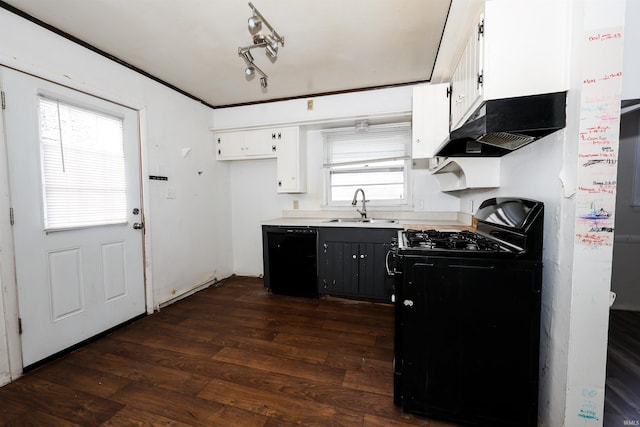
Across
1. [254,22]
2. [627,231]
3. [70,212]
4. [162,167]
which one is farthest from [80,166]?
[627,231]

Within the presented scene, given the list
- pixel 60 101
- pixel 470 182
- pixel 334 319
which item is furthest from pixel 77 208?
pixel 470 182

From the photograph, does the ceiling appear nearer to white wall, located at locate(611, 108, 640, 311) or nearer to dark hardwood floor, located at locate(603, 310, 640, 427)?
white wall, located at locate(611, 108, 640, 311)

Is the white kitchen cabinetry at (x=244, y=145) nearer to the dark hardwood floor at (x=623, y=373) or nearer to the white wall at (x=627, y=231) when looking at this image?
the dark hardwood floor at (x=623, y=373)

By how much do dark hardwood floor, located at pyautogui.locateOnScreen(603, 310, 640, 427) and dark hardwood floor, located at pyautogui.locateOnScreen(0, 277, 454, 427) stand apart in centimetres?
91

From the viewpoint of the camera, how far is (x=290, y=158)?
3303 mm

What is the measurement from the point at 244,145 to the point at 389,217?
212cm

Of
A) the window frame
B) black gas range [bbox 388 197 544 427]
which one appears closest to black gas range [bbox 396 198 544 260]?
black gas range [bbox 388 197 544 427]

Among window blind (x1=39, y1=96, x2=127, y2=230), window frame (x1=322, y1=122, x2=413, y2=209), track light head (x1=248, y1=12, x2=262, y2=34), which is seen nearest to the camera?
track light head (x1=248, y1=12, x2=262, y2=34)

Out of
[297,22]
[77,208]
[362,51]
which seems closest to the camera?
[297,22]

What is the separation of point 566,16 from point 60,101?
10.2ft

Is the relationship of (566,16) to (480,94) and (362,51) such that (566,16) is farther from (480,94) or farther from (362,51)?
(362,51)

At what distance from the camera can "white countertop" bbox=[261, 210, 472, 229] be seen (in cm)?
274

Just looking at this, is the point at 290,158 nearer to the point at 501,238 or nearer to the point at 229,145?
the point at 229,145

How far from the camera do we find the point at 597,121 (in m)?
0.99
